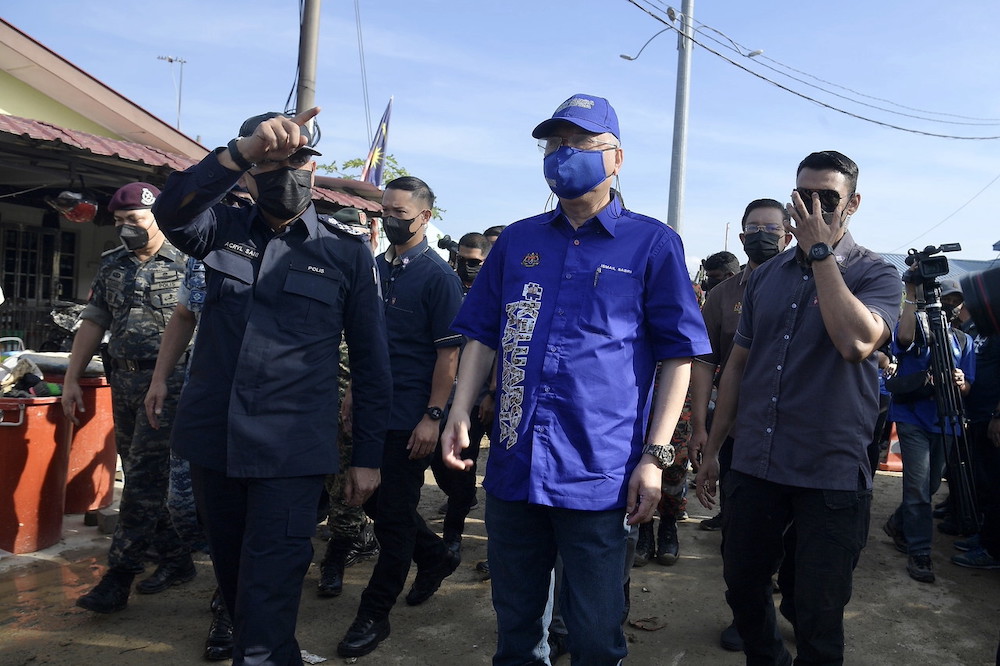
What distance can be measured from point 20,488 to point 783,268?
4.54m

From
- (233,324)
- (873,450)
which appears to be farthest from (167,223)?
(873,450)

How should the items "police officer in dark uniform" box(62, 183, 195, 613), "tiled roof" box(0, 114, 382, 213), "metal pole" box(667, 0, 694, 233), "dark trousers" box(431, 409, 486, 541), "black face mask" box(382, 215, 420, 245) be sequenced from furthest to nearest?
1. "metal pole" box(667, 0, 694, 233)
2. "tiled roof" box(0, 114, 382, 213)
3. "dark trousers" box(431, 409, 486, 541)
4. "black face mask" box(382, 215, 420, 245)
5. "police officer in dark uniform" box(62, 183, 195, 613)

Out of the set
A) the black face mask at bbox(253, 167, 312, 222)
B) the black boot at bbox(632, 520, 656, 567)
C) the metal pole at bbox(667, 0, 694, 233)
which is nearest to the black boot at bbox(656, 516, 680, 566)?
the black boot at bbox(632, 520, 656, 567)

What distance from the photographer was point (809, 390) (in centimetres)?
293

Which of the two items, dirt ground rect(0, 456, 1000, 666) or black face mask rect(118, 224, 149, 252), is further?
black face mask rect(118, 224, 149, 252)

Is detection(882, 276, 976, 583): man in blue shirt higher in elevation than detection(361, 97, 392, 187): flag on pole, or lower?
lower

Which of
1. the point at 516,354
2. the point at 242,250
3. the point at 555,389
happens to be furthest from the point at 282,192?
the point at 555,389

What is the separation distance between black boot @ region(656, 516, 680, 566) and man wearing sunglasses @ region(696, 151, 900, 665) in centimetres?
217

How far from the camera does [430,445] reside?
12.3 feet

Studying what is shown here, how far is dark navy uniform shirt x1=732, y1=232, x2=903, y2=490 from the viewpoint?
112 inches

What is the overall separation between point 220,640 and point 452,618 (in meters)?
1.21

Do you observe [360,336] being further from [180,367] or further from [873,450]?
[873,450]

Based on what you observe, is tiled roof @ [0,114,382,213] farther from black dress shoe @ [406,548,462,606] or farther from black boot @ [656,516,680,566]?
black boot @ [656,516,680,566]

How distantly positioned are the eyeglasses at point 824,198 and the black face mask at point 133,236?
3.50m
